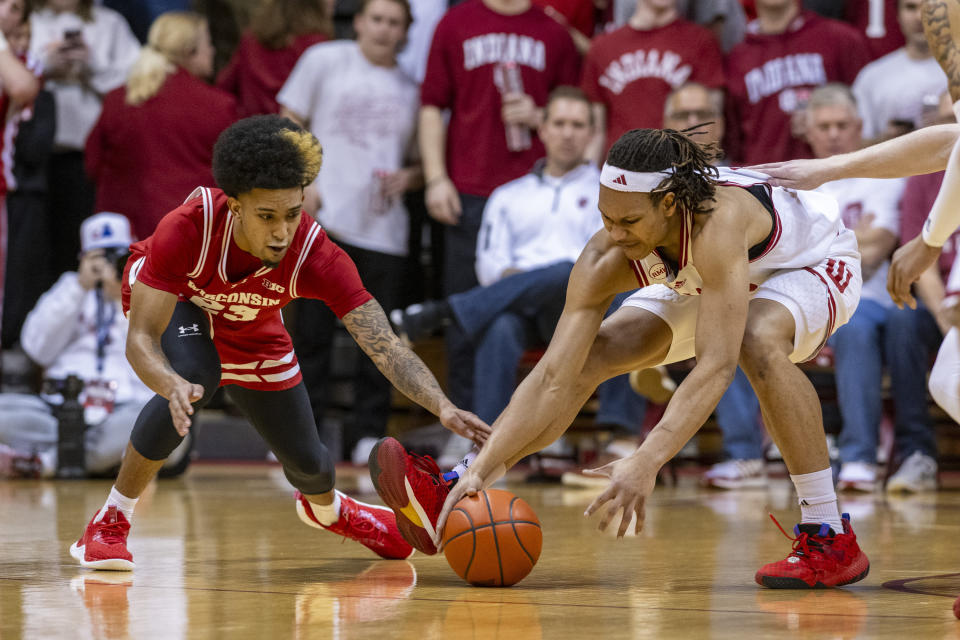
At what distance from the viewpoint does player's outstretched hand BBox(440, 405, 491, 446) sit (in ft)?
12.6

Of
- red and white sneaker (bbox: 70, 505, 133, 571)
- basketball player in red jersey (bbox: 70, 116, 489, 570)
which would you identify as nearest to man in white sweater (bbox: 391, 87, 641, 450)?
basketball player in red jersey (bbox: 70, 116, 489, 570)

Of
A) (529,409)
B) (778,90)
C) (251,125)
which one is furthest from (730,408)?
(251,125)

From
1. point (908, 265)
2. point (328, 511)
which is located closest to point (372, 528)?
point (328, 511)

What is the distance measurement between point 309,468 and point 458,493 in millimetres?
790

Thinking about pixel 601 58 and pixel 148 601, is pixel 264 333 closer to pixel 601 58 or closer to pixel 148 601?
pixel 148 601

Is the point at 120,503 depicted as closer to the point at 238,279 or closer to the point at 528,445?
the point at 238,279

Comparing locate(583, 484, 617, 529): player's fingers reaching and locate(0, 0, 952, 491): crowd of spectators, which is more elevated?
locate(0, 0, 952, 491): crowd of spectators

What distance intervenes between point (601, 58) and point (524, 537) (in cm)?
516

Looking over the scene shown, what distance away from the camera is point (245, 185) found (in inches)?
151

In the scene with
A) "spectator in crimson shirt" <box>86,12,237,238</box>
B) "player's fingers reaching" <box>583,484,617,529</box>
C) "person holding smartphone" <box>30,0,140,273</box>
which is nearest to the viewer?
"player's fingers reaching" <box>583,484,617,529</box>

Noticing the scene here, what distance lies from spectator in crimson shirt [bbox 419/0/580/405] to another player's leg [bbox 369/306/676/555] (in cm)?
418

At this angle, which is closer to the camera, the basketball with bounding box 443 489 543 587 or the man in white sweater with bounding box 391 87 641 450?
the basketball with bounding box 443 489 543 587

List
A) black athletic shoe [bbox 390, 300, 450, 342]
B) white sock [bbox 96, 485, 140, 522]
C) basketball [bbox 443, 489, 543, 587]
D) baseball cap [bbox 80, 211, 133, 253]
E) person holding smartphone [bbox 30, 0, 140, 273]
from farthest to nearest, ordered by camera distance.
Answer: person holding smartphone [bbox 30, 0, 140, 273] < baseball cap [bbox 80, 211, 133, 253] < black athletic shoe [bbox 390, 300, 450, 342] < white sock [bbox 96, 485, 140, 522] < basketball [bbox 443, 489, 543, 587]

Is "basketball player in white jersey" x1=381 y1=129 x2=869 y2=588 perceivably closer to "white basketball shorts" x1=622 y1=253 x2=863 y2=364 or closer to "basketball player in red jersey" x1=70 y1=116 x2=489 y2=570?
"white basketball shorts" x1=622 y1=253 x2=863 y2=364
